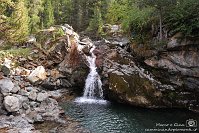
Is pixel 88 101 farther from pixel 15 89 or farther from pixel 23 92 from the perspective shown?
pixel 15 89

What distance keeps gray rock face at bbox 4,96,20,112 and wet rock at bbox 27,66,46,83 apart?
24.4 feet

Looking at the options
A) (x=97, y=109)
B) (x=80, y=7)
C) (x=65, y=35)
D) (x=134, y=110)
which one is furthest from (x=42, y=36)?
(x=80, y=7)

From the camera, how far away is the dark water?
80.5 ft

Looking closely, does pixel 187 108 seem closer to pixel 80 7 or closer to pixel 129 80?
pixel 129 80

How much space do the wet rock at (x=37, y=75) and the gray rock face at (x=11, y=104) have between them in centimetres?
743

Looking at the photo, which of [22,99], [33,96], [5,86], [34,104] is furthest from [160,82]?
[5,86]

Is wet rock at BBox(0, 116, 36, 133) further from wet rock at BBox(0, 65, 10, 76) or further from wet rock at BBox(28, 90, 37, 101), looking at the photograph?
wet rock at BBox(0, 65, 10, 76)

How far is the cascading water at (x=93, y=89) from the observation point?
3321cm

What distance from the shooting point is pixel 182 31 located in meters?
27.9

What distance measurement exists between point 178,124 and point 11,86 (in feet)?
56.3

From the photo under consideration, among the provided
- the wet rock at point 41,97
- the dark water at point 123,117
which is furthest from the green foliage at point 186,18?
the wet rock at point 41,97

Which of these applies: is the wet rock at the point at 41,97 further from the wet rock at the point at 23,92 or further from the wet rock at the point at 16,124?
the wet rock at the point at 16,124

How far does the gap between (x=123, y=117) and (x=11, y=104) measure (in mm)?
10810

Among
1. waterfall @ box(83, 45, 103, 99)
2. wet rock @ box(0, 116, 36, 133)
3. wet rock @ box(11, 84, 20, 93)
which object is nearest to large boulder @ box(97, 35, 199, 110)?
waterfall @ box(83, 45, 103, 99)
